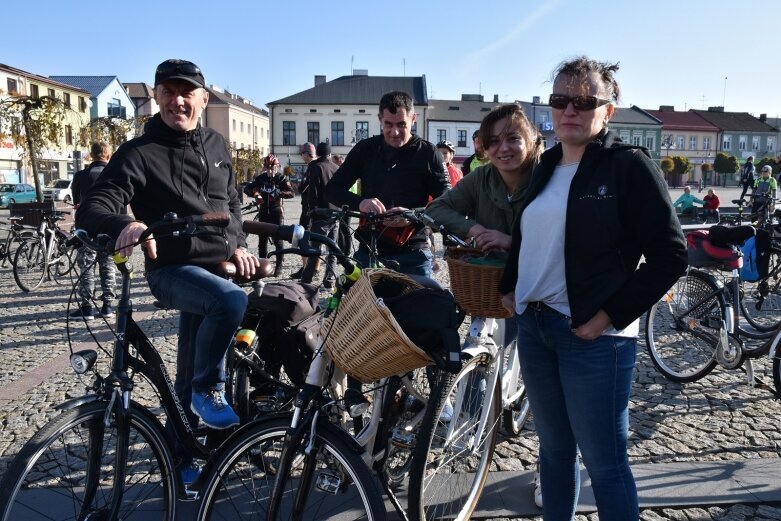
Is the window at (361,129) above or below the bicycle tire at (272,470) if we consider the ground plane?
above

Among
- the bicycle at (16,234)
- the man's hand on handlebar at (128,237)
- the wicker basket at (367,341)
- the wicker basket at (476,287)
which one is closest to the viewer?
the wicker basket at (367,341)

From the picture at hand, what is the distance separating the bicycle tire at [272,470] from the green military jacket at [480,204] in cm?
126

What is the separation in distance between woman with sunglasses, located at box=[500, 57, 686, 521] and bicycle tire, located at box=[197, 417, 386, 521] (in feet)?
2.37

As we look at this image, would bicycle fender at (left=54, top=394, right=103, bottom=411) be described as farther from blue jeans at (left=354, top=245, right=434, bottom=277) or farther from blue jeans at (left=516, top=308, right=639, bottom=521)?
blue jeans at (left=354, top=245, right=434, bottom=277)

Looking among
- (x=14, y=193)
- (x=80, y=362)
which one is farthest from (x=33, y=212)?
(x=14, y=193)

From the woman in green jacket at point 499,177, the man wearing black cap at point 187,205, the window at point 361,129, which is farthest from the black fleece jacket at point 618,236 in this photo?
the window at point 361,129

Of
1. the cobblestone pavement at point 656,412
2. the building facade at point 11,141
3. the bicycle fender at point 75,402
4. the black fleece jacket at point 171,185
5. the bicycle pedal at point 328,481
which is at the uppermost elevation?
the building facade at point 11,141

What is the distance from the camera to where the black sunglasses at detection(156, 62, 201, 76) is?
288cm

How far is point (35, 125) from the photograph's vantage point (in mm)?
15016

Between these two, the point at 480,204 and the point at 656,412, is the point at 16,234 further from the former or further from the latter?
the point at 656,412

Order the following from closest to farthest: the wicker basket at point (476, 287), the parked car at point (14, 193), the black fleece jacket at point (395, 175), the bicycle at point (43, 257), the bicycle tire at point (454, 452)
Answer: the bicycle tire at point (454, 452) → the wicker basket at point (476, 287) → the black fleece jacket at point (395, 175) → the bicycle at point (43, 257) → the parked car at point (14, 193)

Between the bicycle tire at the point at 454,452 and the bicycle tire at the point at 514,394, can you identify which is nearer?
the bicycle tire at the point at 454,452

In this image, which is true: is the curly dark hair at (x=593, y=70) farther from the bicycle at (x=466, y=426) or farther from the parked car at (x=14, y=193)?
the parked car at (x=14, y=193)

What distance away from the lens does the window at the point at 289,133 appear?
65.8m
